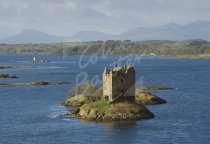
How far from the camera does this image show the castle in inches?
4352

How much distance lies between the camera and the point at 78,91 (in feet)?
459

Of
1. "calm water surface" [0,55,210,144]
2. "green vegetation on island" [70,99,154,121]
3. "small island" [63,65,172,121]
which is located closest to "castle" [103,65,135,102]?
"small island" [63,65,172,121]

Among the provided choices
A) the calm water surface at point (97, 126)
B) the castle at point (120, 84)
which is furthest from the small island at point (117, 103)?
the calm water surface at point (97, 126)

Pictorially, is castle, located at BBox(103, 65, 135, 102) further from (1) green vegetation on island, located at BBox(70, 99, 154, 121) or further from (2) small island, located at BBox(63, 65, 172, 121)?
(1) green vegetation on island, located at BBox(70, 99, 154, 121)

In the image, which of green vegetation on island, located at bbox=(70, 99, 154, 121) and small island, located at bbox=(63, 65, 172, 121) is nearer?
green vegetation on island, located at bbox=(70, 99, 154, 121)

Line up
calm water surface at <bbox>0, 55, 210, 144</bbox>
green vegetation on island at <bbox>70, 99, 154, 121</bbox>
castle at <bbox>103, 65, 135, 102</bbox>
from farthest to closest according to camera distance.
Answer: castle at <bbox>103, 65, 135, 102</bbox>, green vegetation on island at <bbox>70, 99, 154, 121</bbox>, calm water surface at <bbox>0, 55, 210, 144</bbox>

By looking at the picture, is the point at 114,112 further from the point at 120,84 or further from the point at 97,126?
the point at 120,84

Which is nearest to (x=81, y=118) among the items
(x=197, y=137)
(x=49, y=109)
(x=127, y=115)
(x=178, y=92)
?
(x=127, y=115)

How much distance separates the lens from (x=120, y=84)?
366 ft

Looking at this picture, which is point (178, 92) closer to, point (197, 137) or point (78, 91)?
point (78, 91)

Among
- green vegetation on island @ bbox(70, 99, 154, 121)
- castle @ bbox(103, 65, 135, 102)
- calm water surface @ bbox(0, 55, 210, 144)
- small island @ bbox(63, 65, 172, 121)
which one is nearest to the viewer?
calm water surface @ bbox(0, 55, 210, 144)

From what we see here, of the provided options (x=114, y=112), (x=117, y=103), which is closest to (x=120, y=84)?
(x=117, y=103)

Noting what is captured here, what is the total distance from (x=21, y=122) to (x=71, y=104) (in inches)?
951

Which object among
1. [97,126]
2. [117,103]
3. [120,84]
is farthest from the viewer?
[120,84]
